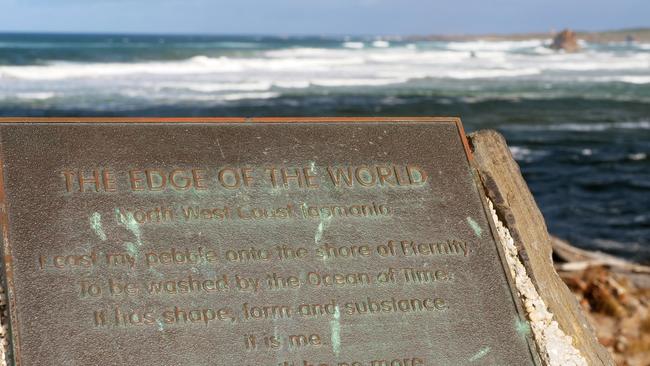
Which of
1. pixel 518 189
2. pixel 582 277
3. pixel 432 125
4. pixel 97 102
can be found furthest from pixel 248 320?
pixel 97 102

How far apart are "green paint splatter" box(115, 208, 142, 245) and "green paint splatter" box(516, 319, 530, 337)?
131cm

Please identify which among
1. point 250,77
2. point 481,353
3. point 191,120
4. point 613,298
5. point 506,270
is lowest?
point 481,353

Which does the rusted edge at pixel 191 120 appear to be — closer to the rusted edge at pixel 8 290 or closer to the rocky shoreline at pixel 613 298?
the rusted edge at pixel 8 290

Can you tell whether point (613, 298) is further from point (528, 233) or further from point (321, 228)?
point (321, 228)

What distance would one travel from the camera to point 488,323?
2.71 meters

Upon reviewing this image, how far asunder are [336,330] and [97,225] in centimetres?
86

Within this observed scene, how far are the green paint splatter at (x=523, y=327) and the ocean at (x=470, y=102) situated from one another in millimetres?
3792

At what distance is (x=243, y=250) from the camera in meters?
2.67

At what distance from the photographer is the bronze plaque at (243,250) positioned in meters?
2.46

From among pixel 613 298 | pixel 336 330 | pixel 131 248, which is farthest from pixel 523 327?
pixel 613 298

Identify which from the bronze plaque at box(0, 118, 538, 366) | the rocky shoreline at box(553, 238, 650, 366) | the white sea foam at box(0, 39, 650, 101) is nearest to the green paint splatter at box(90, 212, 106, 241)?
the bronze plaque at box(0, 118, 538, 366)

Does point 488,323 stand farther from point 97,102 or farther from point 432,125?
point 97,102

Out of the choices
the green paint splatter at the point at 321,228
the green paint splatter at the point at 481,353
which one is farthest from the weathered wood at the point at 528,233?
the green paint splatter at the point at 321,228

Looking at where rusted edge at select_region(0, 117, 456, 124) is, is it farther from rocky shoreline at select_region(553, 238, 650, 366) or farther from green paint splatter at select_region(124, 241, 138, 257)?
rocky shoreline at select_region(553, 238, 650, 366)
